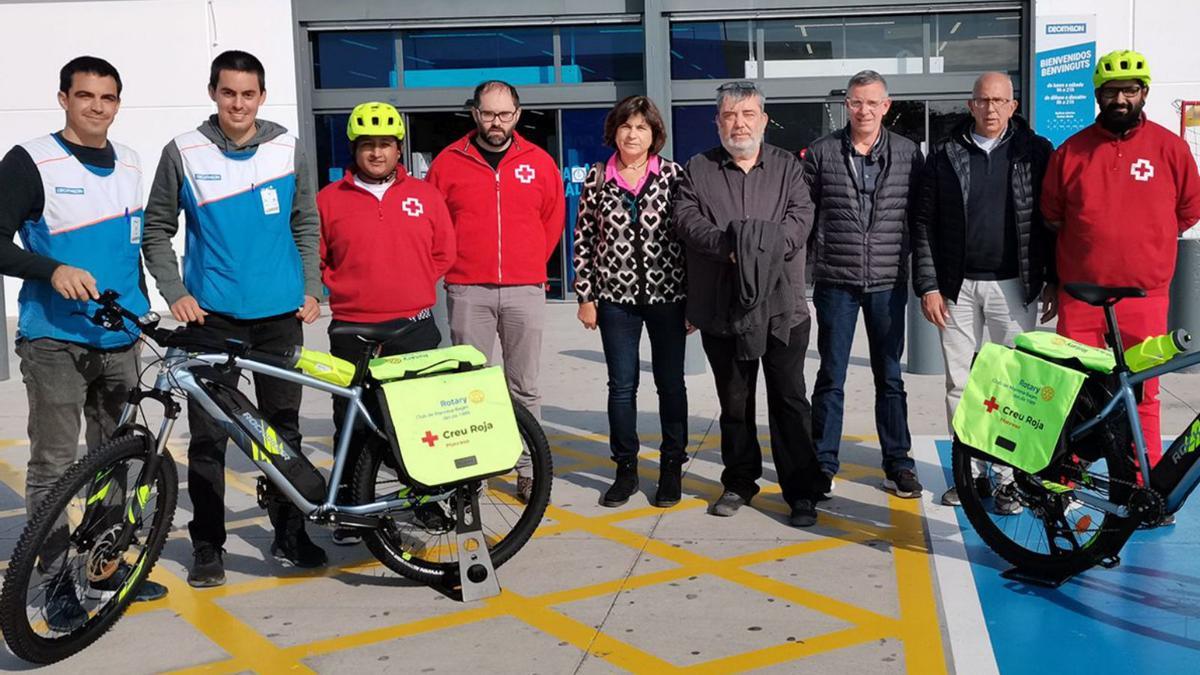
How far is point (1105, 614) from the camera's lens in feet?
14.3

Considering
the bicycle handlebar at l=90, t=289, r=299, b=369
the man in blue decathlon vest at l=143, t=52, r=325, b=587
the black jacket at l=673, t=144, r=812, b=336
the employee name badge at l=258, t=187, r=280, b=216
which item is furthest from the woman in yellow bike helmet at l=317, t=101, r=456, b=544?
→ the black jacket at l=673, t=144, r=812, b=336

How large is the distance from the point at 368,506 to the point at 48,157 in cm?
172

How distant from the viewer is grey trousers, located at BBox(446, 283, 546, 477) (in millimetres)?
5887

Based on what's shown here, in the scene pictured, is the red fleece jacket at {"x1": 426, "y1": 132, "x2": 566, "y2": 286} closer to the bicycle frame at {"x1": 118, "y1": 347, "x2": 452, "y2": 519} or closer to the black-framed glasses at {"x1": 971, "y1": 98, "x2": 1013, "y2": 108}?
the bicycle frame at {"x1": 118, "y1": 347, "x2": 452, "y2": 519}

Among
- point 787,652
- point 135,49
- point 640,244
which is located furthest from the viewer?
point 135,49

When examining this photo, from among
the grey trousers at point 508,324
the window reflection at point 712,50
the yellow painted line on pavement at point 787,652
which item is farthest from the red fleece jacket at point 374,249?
the window reflection at point 712,50

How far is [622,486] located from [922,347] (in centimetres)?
413

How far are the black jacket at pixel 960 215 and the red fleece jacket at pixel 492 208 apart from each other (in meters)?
1.76

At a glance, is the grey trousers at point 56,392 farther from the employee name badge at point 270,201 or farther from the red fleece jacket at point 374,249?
the red fleece jacket at point 374,249

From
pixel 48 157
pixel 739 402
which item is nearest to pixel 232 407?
pixel 48 157

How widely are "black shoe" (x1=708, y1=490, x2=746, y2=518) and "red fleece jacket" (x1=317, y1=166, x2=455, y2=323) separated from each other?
5.39 ft

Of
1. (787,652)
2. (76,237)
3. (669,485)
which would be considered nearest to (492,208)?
(669,485)

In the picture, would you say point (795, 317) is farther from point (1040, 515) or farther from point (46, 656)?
point (46, 656)

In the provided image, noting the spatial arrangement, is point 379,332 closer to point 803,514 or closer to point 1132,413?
point 803,514
